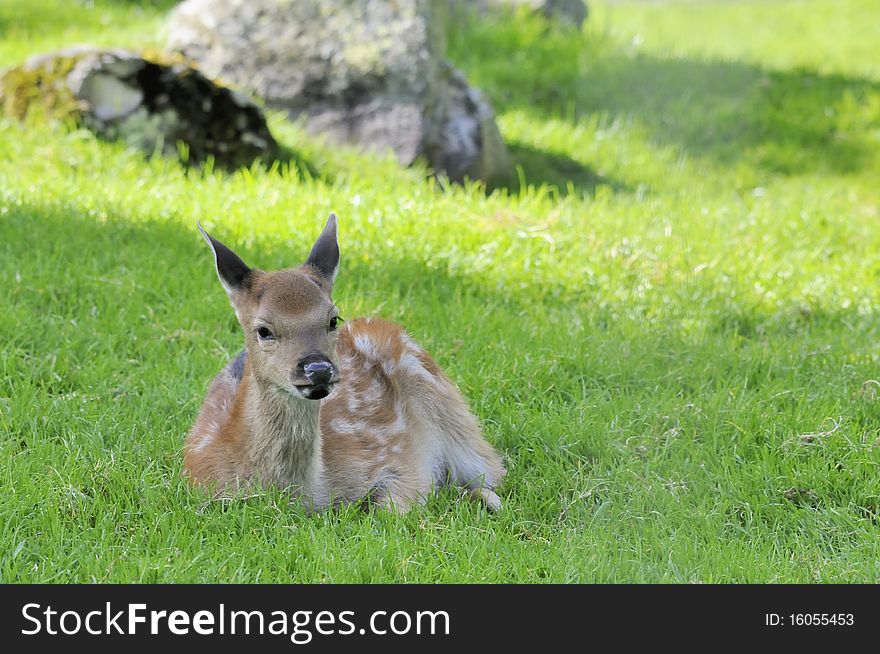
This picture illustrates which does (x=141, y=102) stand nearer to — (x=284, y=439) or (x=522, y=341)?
(x=522, y=341)

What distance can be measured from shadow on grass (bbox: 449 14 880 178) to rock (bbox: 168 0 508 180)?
187 centimetres

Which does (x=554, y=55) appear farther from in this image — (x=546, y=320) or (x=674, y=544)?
(x=674, y=544)

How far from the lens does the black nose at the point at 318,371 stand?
468 centimetres

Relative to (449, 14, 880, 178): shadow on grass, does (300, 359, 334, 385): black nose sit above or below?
above

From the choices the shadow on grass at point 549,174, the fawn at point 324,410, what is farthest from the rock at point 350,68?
the fawn at point 324,410

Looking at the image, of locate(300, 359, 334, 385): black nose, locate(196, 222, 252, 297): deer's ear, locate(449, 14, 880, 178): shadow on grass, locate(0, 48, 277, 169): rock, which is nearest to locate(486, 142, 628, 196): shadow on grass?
locate(449, 14, 880, 178): shadow on grass

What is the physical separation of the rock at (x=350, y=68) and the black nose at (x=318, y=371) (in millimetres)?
5447

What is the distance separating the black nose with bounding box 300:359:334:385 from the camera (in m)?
4.68

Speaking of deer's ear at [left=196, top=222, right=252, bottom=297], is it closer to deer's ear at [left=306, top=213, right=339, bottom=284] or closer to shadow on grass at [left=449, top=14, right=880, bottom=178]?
deer's ear at [left=306, top=213, right=339, bottom=284]

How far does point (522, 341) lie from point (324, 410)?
64.7 inches

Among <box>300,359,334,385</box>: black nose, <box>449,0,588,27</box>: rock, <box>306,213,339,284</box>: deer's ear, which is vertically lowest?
<box>449,0,588,27</box>: rock

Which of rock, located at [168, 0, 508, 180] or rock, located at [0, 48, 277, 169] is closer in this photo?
rock, located at [0, 48, 277, 169]

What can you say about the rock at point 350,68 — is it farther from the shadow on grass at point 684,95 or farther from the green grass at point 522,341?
the shadow on grass at point 684,95

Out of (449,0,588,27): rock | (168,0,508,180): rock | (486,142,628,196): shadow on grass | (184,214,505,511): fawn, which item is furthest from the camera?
(449,0,588,27): rock
